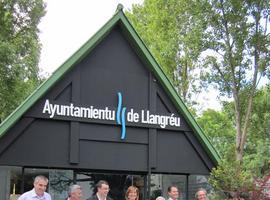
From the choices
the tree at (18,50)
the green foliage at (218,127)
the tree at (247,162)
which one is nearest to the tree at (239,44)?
the tree at (247,162)

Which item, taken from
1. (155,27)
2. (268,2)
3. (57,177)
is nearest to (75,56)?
(57,177)

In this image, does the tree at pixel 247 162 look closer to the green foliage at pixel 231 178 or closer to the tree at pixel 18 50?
the green foliage at pixel 231 178

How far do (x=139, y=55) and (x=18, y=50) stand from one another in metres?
9.27

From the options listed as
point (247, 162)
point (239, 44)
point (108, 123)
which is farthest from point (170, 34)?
point (247, 162)

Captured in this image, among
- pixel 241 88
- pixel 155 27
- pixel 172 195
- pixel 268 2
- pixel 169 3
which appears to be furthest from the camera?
pixel 155 27

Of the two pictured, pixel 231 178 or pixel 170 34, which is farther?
pixel 170 34

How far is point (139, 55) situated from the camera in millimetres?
12781

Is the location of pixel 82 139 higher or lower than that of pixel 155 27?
lower

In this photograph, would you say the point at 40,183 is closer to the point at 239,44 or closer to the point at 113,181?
the point at 113,181

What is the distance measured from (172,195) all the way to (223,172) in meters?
2.24

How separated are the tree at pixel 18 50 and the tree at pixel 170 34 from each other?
506 cm

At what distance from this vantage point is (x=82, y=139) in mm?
11734

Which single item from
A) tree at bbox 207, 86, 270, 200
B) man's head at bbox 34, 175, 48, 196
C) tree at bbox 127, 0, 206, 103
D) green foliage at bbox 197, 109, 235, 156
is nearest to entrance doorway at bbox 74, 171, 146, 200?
tree at bbox 207, 86, 270, 200

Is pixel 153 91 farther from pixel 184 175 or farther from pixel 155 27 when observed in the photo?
pixel 155 27
